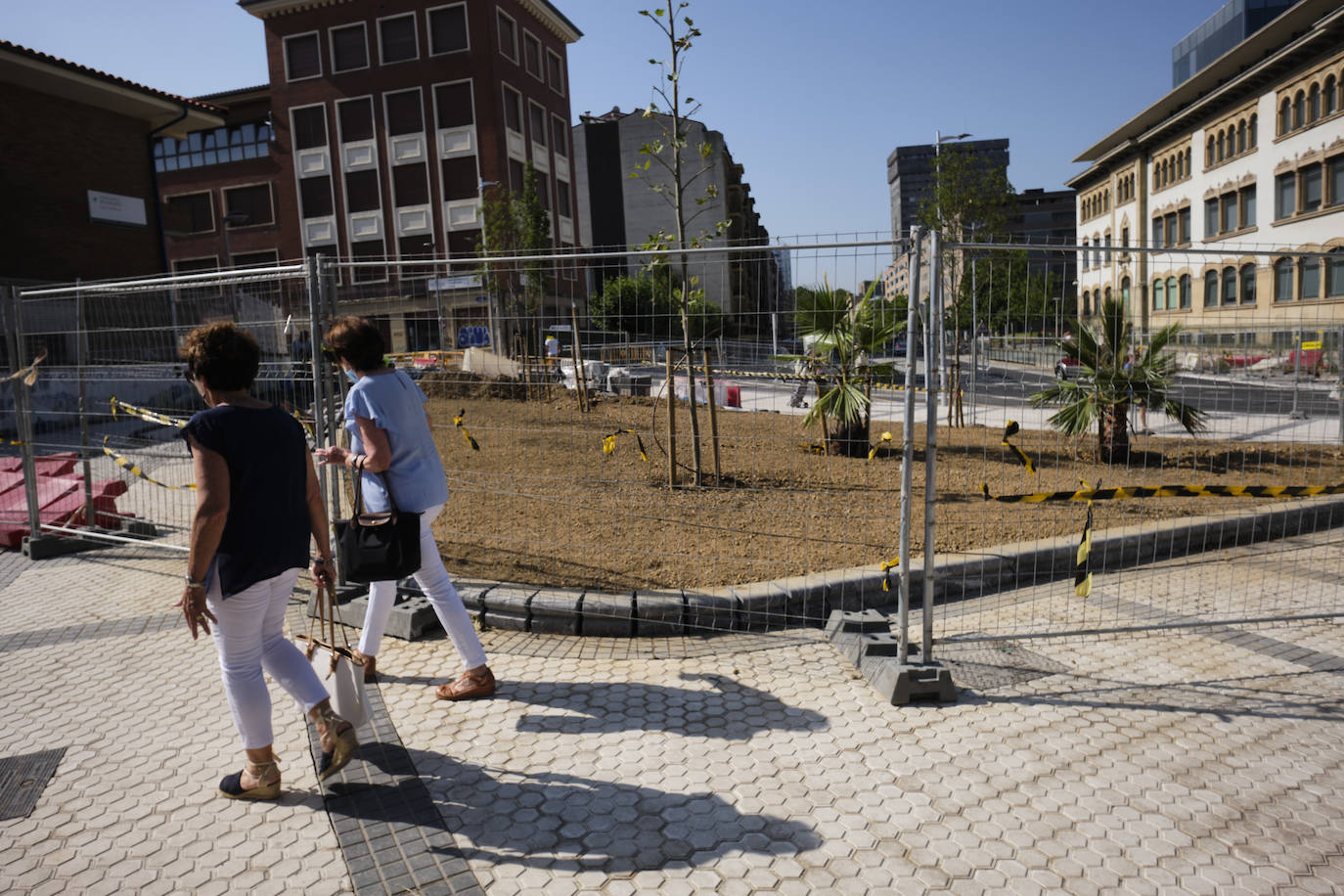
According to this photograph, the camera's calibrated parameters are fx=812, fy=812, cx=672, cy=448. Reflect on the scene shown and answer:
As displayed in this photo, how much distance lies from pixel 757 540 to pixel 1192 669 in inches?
110

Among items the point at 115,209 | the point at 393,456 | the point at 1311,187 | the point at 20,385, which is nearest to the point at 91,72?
the point at 115,209

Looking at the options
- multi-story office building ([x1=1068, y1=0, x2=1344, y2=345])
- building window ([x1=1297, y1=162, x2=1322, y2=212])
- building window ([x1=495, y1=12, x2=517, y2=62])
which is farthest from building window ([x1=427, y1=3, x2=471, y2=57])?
building window ([x1=1297, y1=162, x2=1322, y2=212])

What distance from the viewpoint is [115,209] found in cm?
2083

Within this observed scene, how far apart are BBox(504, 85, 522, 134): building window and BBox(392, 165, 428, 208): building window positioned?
4.96 meters

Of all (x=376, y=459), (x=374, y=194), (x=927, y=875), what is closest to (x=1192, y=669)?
(x=927, y=875)

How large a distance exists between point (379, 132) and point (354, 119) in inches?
66.9

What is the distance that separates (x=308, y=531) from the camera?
131 inches

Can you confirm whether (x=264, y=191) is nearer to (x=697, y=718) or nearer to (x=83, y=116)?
(x=83, y=116)

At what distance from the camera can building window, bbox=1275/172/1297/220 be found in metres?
32.4

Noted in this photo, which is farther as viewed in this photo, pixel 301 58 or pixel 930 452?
pixel 301 58

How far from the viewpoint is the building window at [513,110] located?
40.6m

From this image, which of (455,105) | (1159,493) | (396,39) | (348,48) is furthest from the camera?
(348,48)

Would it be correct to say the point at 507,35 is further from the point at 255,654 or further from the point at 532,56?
the point at 255,654

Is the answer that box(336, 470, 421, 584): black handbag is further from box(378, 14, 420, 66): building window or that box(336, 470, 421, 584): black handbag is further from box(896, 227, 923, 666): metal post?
box(378, 14, 420, 66): building window
